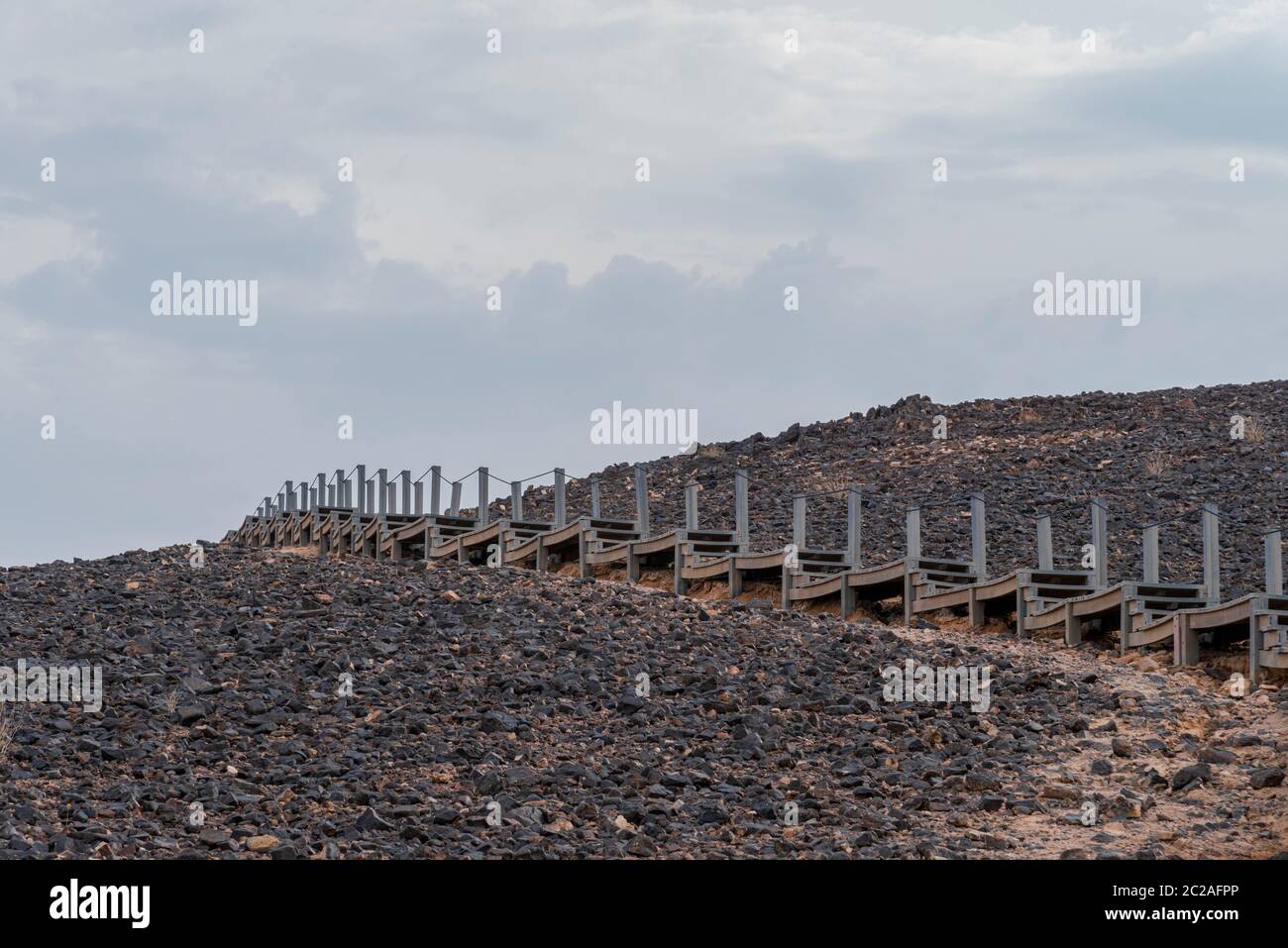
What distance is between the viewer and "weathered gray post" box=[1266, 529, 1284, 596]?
63.6 feet

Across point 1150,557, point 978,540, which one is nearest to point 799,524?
point 978,540

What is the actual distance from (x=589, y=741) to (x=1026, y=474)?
2537 centimetres

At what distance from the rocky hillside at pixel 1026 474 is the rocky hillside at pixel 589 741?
33.7 ft

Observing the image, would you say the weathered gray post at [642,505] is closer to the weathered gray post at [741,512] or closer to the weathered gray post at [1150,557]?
the weathered gray post at [741,512]

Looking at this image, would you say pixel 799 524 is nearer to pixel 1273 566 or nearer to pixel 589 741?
pixel 1273 566

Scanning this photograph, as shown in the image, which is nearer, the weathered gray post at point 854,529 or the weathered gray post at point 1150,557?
the weathered gray post at point 1150,557

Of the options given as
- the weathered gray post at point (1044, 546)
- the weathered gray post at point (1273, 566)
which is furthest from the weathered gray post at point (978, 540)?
the weathered gray post at point (1273, 566)

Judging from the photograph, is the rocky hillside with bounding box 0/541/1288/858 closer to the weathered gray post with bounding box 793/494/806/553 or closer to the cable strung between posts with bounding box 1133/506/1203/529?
the weathered gray post with bounding box 793/494/806/553

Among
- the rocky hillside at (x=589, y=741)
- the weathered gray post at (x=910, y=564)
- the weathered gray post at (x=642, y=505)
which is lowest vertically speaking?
the rocky hillside at (x=589, y=741)

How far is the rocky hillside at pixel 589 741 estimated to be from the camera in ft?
41.2
